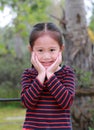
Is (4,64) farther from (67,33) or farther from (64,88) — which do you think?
(64,88)

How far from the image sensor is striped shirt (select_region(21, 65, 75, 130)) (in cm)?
229

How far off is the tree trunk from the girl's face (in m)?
3.40

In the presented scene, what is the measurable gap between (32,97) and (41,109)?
0.30 feet

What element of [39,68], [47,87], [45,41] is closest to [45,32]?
[45,41]

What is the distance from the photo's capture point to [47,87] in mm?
2344

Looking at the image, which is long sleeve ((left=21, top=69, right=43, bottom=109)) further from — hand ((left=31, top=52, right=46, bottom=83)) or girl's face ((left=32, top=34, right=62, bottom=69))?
girl's face ((left=32, top=34, right=62, bottom=69))

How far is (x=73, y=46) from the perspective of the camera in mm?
5961

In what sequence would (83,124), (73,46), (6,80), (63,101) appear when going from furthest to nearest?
1. (6,80)
2. (73,46)
3. (83,124)
4. (63,101)

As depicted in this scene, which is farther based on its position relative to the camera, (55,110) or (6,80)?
(6,80)

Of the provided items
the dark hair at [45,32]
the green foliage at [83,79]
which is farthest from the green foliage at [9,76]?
the dark hair at [45,32]

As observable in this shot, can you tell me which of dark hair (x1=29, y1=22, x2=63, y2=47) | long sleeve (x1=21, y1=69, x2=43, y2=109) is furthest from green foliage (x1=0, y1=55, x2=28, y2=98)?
long sleeve (x1=21, y1=69, x2=43, y2=109)

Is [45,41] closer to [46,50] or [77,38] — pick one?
[46,50]

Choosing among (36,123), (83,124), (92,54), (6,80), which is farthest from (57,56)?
(6,80)

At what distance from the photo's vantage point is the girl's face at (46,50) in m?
2.37
